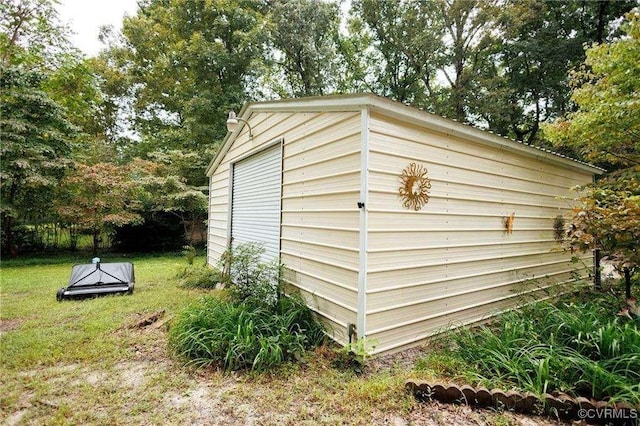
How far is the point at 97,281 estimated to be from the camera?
17.5 feet

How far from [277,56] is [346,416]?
1609 centimetres

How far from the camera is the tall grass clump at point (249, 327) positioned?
2.86m

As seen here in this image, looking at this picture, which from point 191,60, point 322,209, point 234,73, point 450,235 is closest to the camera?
point 322,209

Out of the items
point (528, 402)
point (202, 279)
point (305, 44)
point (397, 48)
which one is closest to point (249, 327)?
point (528, 402)

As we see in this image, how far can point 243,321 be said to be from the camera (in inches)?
129

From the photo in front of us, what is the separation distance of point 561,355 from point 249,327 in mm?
2824

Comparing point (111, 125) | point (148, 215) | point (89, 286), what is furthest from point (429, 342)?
point (111, 125)

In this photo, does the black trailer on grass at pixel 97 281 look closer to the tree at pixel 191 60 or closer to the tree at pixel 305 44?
the tree at pixel 191 60

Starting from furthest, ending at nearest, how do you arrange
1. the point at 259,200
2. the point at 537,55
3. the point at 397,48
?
the point at 397,48 < the point at 537,55 < the point at 259,200

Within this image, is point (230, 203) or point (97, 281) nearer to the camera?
point (97, 281)

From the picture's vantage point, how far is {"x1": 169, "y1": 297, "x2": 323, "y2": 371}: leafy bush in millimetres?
2844

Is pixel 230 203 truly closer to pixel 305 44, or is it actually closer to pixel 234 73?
pixel 305 44

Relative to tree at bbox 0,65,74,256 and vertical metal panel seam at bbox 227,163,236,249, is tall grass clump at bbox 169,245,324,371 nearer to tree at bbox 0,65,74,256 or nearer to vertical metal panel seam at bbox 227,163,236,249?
vertical metal panel seam at bbox 227,163,236,249

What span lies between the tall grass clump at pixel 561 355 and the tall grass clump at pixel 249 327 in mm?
1611
